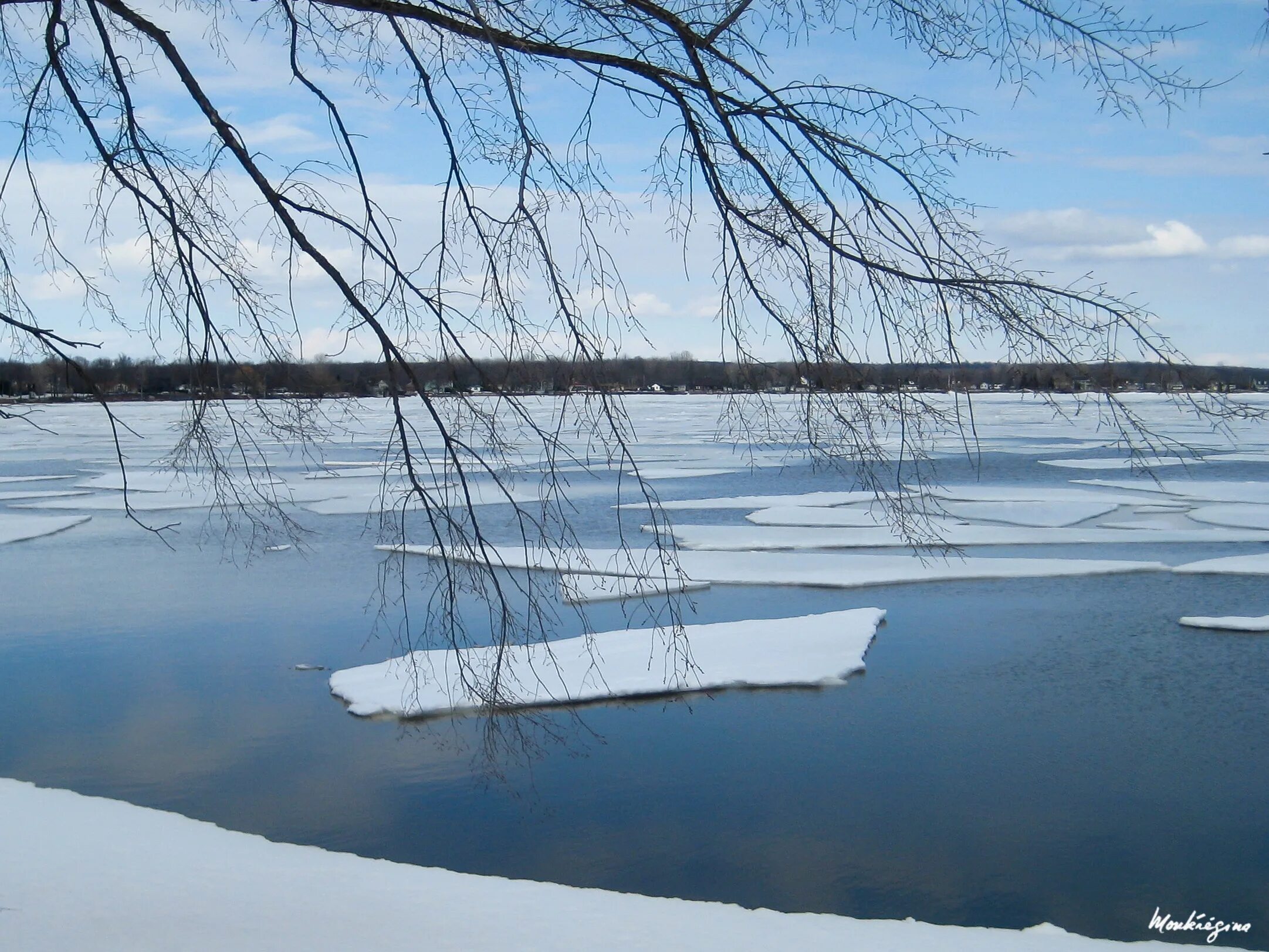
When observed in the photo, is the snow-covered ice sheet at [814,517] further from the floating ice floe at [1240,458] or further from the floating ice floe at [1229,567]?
the floating ice floe at [1240,458]

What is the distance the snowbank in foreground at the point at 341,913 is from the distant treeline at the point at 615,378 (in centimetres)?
168

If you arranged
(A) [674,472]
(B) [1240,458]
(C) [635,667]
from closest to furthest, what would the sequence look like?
(C) [635,667] → (A) [674,472] → (B) [1240,458]

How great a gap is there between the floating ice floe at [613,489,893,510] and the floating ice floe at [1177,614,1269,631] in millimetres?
6874

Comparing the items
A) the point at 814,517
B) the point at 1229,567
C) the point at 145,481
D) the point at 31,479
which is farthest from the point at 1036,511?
the point at 31,479

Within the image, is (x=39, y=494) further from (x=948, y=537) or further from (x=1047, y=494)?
(x=1047, y=494)

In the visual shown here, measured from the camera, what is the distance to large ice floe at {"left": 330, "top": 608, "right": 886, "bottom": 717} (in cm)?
675

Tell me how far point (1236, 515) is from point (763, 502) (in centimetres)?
574

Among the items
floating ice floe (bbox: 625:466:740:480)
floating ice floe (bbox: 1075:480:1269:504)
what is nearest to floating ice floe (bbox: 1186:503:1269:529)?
floating ice floe (bbox: 1075:480:1269:504)

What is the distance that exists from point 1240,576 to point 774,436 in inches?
322

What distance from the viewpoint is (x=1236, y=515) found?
1367 centimetres

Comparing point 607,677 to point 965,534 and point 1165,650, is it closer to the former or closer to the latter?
point 1165,650

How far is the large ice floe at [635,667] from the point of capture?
675cm

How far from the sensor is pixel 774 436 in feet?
12.3

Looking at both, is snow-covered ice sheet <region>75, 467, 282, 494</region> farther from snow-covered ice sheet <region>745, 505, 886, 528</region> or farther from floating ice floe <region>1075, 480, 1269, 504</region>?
floating ice floe <region>1075, 480, 1269, 504</region>
